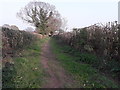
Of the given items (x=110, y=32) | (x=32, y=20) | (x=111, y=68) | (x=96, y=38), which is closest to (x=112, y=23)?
(x=110, y=32)

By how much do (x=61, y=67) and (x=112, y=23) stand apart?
3.26 metres

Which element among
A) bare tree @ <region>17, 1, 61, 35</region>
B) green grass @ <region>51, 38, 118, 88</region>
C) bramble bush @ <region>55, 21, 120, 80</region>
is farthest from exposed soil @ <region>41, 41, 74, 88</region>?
bare tree @ <region>17, 1, 61, 35</region>

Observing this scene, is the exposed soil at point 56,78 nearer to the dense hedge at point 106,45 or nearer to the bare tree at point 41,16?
the dense hedge at point 106,45

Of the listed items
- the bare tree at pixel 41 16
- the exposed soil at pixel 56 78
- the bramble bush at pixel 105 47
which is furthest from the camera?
the bare tree at pixel 41 16

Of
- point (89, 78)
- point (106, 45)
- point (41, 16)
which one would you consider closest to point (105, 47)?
point (106, 45)

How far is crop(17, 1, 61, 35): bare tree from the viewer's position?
2194 inches

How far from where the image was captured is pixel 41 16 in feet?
183

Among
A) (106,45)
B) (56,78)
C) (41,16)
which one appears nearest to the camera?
(56,78)

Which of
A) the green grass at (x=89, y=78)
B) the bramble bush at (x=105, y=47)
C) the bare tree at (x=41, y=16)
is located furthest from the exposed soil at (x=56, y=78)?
the bare tree at (x=41, y=16)

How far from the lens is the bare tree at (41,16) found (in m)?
55.7

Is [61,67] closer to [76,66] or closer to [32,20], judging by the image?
[76,66]

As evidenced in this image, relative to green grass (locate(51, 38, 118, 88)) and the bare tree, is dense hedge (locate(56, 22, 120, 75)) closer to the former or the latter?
green grass (locate(51, 38, 118, 88))

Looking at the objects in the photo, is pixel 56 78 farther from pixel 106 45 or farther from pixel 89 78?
pixel 106 45

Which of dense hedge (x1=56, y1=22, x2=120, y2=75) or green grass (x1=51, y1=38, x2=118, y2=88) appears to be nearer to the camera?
green grass (x1=51, y1=38, x2=118, y2=88)
